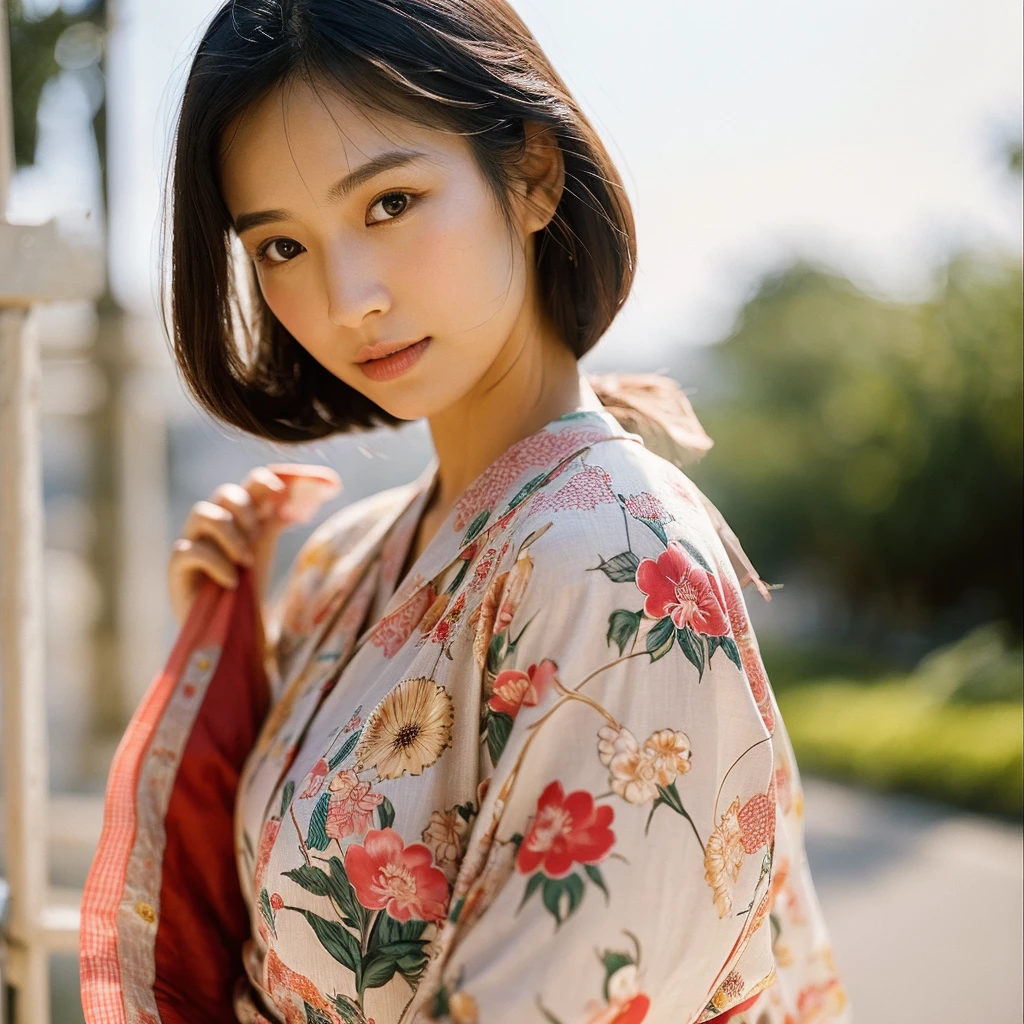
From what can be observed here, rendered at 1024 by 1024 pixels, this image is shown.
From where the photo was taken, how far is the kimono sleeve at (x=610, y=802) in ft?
2.19

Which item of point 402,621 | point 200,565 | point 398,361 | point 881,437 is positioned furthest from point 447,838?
point 881,437

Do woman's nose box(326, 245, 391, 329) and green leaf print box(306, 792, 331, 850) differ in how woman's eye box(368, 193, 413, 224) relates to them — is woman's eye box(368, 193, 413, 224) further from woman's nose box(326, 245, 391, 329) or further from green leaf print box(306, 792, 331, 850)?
green leaf print box(306, 792, 331, 850)

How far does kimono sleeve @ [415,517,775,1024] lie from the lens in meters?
0.67

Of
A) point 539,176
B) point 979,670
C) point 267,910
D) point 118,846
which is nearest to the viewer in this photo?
point 267,910

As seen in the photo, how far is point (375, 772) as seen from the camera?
0.82 m

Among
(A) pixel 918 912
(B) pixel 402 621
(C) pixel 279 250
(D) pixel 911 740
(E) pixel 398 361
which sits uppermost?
(C) pixel 279 250

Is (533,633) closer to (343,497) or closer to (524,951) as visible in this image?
(524,951)

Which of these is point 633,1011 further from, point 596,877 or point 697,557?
point 697,557

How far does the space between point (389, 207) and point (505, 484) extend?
27 cm

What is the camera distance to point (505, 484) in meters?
0.94

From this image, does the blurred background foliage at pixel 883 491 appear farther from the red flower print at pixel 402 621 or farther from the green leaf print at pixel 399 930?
the green leaf print at pixel 399 930

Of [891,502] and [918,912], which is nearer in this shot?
[918,912]

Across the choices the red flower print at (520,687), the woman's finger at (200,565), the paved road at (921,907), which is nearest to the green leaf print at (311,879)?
the red flower print at (520,687)

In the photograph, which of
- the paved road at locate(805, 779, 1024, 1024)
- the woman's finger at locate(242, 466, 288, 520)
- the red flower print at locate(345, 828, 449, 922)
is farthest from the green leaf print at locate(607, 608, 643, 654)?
the paved road at locate(805, 779, 1024, 1024)
